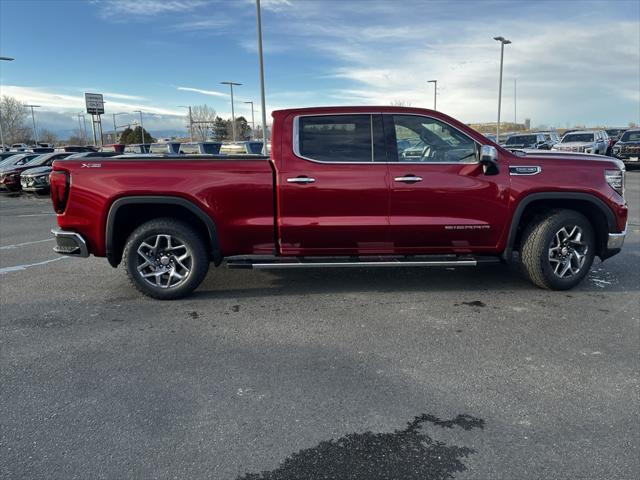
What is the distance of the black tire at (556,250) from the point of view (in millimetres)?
5055

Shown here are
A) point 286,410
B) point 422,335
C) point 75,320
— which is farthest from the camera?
point 75,320

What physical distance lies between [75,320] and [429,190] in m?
3.61

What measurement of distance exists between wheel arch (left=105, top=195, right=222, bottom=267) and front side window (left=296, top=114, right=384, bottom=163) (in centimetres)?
121

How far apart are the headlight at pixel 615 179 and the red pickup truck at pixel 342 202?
0.01 metres

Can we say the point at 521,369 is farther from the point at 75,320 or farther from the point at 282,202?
the point at 75,320

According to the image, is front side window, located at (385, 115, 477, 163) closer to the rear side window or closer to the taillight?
the rear side window

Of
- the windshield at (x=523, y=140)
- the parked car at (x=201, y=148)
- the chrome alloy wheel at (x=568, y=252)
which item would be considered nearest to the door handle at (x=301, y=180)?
the chrome alloy wheel at (x=568, y=252)

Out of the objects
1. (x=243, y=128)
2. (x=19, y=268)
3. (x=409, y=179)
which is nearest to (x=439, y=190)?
(x=409, y=179)

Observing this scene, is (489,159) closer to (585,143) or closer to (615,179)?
(615,179)

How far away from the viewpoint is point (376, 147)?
4961mm

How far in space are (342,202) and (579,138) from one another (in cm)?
2208

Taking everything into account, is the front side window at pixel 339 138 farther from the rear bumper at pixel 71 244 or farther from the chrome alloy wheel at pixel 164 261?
the rear bumper at pixel 71 244

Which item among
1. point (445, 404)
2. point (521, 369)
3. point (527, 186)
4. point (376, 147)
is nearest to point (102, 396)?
point (445, 404)

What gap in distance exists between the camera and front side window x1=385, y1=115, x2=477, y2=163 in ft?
16.4
